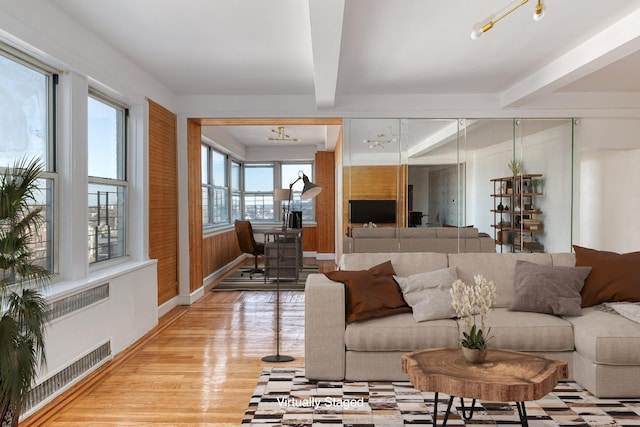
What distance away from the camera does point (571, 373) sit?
369 cm

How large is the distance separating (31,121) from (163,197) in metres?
2.60

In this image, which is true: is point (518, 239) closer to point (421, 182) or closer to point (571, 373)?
point (421, 182)

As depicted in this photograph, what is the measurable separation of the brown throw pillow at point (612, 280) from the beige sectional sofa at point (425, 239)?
114 inches

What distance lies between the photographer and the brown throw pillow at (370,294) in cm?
374

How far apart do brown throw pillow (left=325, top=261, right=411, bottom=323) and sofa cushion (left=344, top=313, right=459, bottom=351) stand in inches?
4.1

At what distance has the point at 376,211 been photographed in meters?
6.98

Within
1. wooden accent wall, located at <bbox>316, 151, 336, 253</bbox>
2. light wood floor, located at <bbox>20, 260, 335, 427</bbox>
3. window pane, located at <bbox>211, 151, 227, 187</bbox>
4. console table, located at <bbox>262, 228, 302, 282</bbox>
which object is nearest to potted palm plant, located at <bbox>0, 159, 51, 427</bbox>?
light wood floor, located at <bbox>20, 260, 335, 427</bbox>

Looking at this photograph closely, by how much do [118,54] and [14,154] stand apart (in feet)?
5.89

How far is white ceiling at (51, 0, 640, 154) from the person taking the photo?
12.4 ft

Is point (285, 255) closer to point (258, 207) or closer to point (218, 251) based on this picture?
point (218, 251)

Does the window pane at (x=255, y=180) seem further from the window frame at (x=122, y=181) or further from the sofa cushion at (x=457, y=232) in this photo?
the window frame at (x=122, y=181)

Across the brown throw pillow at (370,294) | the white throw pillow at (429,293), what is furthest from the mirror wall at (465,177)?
the brown throw pillow at (370,294)

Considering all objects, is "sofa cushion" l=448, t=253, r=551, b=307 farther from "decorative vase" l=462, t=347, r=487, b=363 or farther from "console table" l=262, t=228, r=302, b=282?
"console table" l=262, t=228, r=302, b=282

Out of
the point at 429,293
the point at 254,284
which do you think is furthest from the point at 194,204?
the point at 429,293
